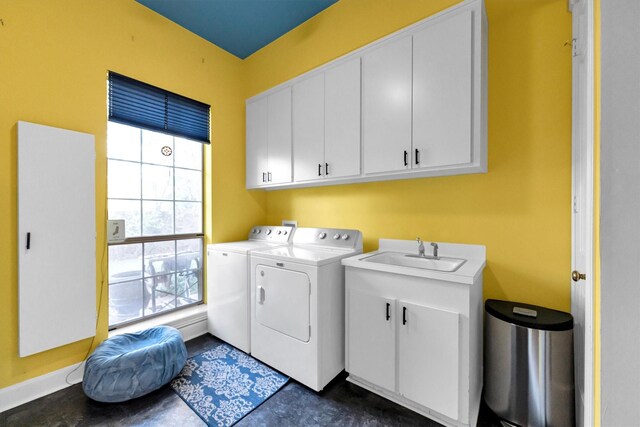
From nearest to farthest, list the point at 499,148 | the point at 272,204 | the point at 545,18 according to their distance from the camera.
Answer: the point at 545,18, the point at 499,148, the point at 272,204

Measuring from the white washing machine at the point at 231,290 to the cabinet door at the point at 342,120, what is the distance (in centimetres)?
92

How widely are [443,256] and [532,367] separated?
0.79 metres

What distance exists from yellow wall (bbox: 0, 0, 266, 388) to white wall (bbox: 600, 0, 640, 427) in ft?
9.10

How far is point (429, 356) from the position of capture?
4.84 feet

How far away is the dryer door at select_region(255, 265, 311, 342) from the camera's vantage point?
179 cm

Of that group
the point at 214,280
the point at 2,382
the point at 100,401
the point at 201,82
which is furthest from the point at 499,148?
the point at 2,382

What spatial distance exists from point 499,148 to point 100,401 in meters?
3.17

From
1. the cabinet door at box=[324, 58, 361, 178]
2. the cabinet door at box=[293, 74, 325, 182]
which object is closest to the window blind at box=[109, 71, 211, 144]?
the cabinet door at box=[293, 74, 325, 182]

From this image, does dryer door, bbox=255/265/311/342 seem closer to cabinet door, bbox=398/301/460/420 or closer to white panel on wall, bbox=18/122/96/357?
cabinet door, bbox=398/301/460/420

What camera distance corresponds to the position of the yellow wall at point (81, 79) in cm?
166

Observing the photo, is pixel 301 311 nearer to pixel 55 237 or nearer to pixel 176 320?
pixel 176 320

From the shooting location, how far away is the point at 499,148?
1759mm

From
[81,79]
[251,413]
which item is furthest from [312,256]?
[81,79]

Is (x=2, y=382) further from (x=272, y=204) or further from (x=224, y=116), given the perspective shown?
(x=224, y=116)
